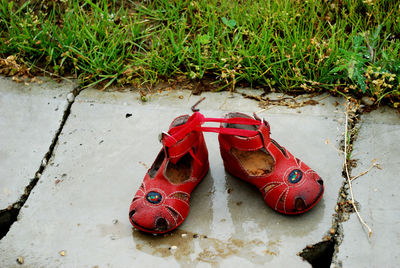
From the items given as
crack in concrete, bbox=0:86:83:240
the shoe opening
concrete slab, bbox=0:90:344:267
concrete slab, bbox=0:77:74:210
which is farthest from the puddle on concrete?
concrete slab, bbox=0:77:74:210

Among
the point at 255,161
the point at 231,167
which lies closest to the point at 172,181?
the point at 231,167

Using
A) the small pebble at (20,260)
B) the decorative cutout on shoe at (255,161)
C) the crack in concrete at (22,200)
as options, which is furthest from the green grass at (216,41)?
the small pebble at (20,260)

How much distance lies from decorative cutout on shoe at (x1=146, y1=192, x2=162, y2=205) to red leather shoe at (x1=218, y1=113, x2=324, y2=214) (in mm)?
356

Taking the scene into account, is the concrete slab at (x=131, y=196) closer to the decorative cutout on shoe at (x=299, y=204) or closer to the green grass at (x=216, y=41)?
the decorative cutout on shoe at (x=299, y=204)

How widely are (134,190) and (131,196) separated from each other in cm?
4

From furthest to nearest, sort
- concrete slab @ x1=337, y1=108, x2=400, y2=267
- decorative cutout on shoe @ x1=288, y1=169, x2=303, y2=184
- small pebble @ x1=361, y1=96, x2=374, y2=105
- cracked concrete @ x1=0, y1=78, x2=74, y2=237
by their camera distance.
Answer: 1. small pebble @ x1=361, y1=96, x2=374, y2=105
2. cracked concrete @ x1=0, y1=78, x2=74, y2=237
3. decorative cutout on shoe @ x1=288, y1=169, x2=303, y2=184
4. concrete slab @ x1=337, y1=108, x2=400, y2=267

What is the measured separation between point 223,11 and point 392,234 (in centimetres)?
171

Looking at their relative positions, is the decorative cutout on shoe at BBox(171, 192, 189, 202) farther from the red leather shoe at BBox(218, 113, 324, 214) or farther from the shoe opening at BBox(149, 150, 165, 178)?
the red leather shoe at BBox(218, 113, 324, 214)

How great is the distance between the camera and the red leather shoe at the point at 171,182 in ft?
6.15

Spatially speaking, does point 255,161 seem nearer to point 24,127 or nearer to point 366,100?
point 366,100

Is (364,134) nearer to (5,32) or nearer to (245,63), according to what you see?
(245,63)

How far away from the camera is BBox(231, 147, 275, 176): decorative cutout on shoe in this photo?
2006 mm

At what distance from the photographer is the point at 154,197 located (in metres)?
1.91

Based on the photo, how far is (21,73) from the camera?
2.77m
